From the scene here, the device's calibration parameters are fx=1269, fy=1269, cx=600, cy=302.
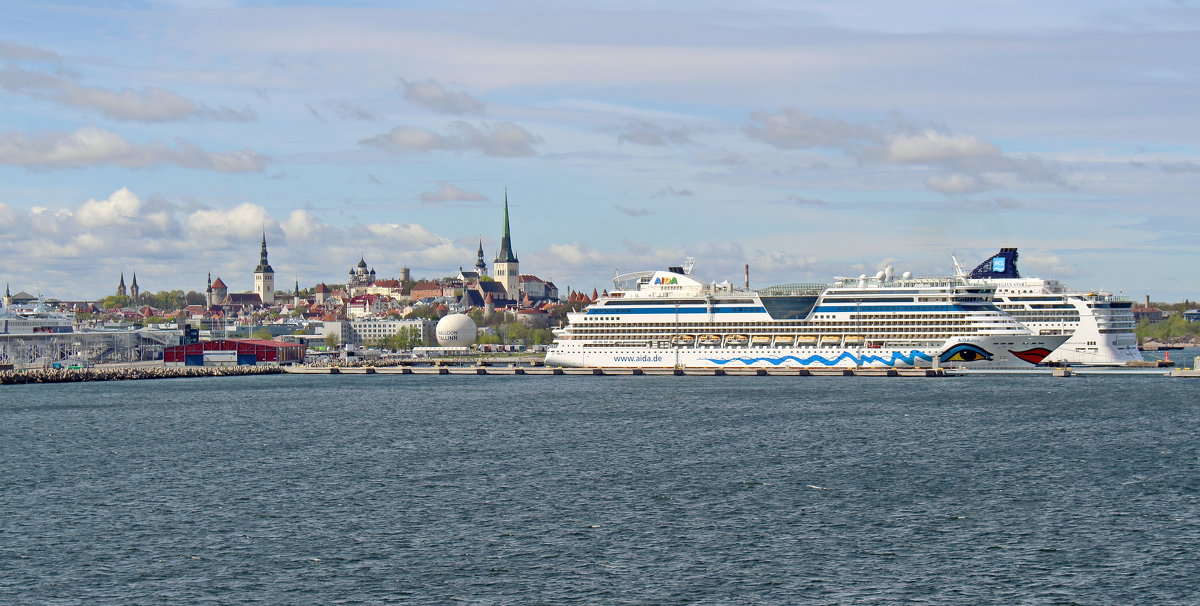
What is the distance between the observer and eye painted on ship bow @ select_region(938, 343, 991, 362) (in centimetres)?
8650

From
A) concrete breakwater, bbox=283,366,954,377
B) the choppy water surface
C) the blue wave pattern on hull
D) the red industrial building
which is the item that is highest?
the red industrial building

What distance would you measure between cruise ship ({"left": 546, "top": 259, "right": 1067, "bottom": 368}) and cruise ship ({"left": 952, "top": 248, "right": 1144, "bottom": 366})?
6.39ft

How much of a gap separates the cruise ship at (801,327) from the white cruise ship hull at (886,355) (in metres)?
0.07

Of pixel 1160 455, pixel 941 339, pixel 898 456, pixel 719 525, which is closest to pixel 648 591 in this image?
pixel 719 525

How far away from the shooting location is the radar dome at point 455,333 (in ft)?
587

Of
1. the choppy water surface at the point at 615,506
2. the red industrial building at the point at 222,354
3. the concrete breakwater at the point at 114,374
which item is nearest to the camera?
the choppy water surface at the point at 615,506

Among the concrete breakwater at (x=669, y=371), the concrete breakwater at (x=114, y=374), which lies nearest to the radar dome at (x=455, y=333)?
the concrete breakwater at (x=114, y=374)

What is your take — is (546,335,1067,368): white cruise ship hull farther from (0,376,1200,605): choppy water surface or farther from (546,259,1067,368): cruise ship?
(0,376,1200,605): choppy water surface

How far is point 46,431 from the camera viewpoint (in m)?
54.8

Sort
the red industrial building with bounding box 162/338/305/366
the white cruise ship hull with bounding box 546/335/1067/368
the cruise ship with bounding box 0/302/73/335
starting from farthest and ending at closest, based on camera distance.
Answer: the cruise ship with bounding box 0/302/73/335 → the red industrial building with bounding box 162/338/305/366 → the white cruise ship hull with bounding box 546/335/1067/368

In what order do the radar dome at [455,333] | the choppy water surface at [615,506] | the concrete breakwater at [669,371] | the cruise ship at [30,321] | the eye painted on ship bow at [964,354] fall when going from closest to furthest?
the choppy water surface at [615,506] → the concrete breakwater at [669,371] → the eye painted on ship bow at [964,354] → the cruise ship at [30,321] → the radar dome at [455,333]

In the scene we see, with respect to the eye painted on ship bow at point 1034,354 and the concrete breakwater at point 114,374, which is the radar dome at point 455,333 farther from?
the eye painted on ship bow at point 1034,354

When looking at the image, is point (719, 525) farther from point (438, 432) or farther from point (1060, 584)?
point (438, 432)

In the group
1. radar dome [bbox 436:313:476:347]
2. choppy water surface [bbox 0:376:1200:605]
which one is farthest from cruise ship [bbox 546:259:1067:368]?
radar dome [bbox 436:313:476:347]
